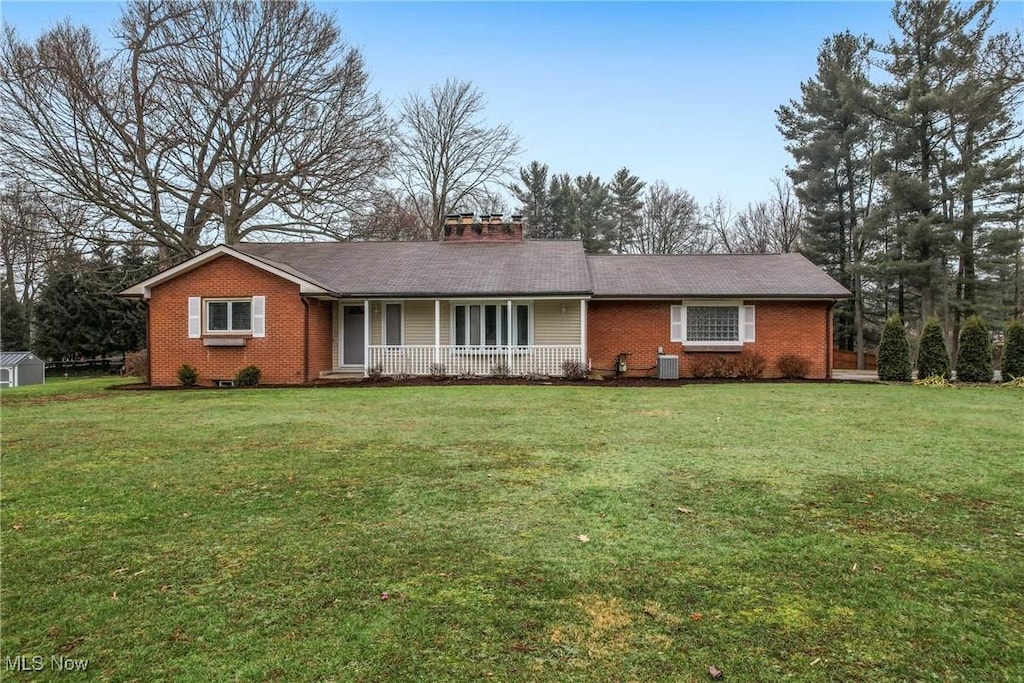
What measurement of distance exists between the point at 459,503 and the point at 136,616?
2.31 m

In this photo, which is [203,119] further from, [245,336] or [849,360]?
[849,360]

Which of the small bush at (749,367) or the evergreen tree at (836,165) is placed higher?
the evergreen tree at (836,165)

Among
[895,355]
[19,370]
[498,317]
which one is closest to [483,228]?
[498,317]

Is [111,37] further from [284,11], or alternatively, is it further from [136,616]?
[136,616]

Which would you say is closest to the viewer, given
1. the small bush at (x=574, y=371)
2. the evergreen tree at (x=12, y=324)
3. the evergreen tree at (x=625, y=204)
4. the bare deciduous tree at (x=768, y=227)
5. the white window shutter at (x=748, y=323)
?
the small bush at (x=574, y=371)

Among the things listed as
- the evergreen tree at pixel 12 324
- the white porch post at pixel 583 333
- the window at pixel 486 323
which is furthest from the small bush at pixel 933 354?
the evergreen tree at pixel 12 324

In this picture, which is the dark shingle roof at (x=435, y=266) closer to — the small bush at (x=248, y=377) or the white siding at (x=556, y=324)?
the white siding at (x=556, y=324)

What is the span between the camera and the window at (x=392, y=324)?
17781 millimetres

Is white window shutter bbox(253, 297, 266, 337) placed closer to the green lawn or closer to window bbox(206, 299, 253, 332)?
window bbox(206, 299, 253, 332)

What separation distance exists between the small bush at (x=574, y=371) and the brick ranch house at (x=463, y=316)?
1.25 ft

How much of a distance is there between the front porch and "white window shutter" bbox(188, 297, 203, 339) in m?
3.57

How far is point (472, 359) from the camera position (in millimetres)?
16891

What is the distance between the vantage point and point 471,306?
17625 millimetres

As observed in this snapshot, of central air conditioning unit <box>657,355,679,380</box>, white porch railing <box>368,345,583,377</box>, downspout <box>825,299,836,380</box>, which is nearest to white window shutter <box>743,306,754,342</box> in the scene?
downspout <box>825,299,836,380</box>
